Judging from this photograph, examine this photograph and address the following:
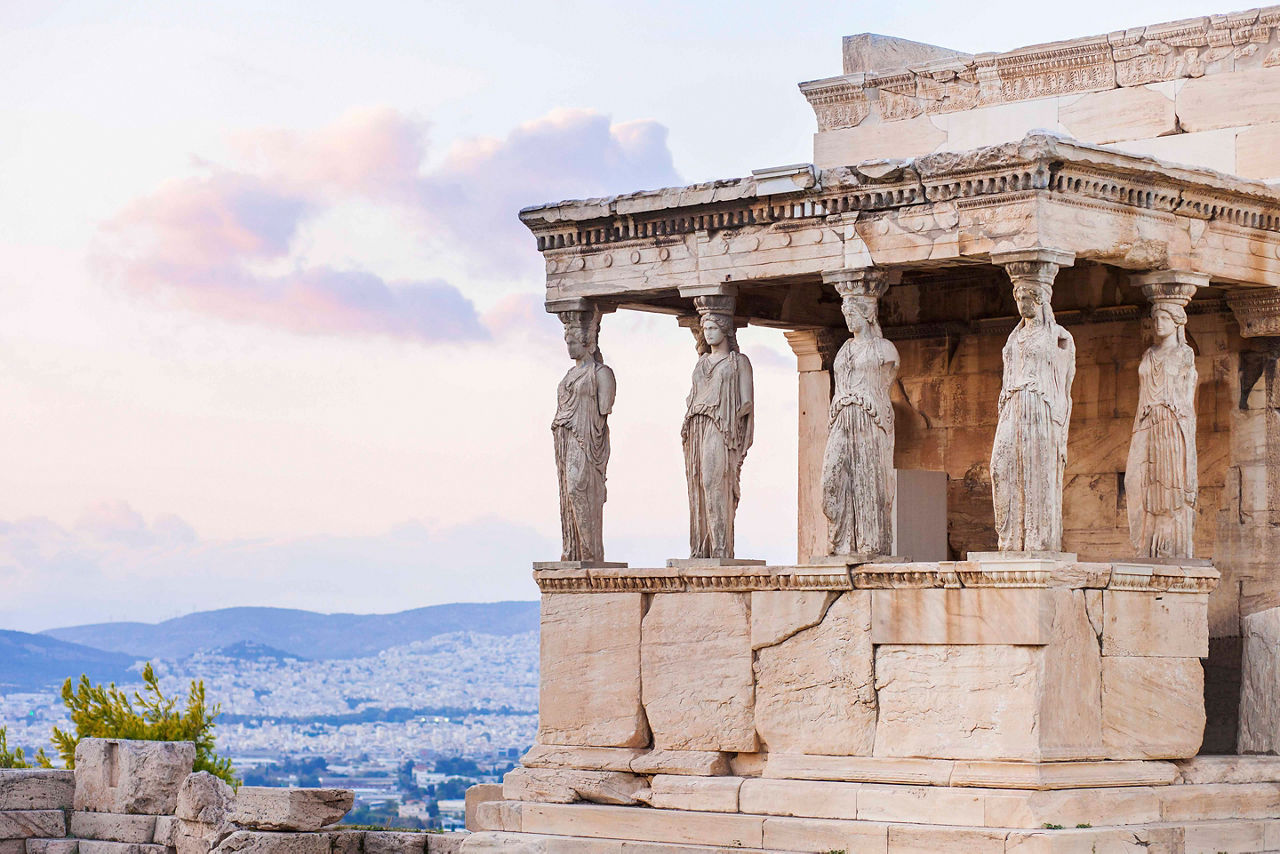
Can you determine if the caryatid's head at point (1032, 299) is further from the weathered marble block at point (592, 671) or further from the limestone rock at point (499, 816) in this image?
the limestone rock at point (499, 816)

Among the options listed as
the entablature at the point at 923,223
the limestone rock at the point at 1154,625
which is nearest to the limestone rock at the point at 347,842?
the entablature at the point at 923,223

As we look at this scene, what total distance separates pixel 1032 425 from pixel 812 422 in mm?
4044

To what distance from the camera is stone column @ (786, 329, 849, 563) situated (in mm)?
17703

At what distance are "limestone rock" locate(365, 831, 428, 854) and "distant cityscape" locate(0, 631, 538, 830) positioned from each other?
22.9 metres

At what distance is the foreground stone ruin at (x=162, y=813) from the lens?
642 inches

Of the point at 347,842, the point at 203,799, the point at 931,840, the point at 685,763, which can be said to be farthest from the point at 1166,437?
the point at 203,799

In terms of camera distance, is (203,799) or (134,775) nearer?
(203,799)

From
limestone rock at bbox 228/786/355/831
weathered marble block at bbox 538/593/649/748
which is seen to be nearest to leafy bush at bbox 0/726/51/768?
limestone rock at bbox 228/786/355/831

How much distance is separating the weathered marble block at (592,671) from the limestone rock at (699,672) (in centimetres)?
12

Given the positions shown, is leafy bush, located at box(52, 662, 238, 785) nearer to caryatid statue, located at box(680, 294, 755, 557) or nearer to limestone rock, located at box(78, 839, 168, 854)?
limestone rock, located at box(78, 839, 168, 854)

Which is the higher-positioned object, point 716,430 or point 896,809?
point 716,430

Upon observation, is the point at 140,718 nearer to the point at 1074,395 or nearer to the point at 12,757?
the point at 12,757

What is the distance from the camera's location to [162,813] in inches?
679

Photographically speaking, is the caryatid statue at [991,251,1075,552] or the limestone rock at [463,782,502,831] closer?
the caryatid statue at [991,251,1075,552]
